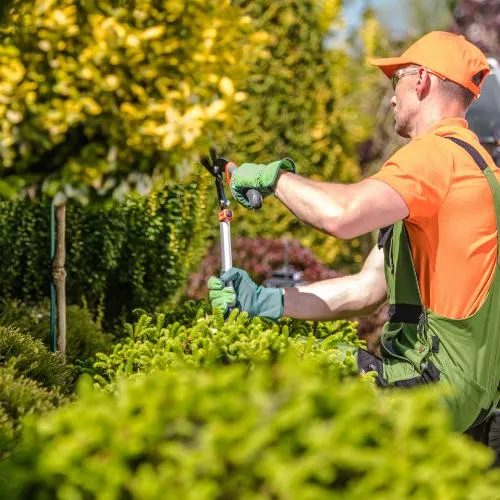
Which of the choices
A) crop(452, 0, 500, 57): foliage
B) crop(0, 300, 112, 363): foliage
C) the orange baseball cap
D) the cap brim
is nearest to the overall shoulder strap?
the orange baseball cap

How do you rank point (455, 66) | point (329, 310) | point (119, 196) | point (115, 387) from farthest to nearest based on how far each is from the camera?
1. point (329, 310)
2. point (455, 66)
3. point (119, 196)
4. point (115, 387)

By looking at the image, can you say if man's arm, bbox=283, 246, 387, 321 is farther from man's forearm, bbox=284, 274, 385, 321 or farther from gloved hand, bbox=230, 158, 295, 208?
gloved hand, bbox=230, 158, 295, 208

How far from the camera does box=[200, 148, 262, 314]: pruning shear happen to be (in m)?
2.73

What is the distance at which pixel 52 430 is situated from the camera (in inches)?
58.9

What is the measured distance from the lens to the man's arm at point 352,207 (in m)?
2.41

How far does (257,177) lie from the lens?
2.71m

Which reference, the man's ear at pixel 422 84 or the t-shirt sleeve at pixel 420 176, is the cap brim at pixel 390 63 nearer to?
the man's ear at pixel 422 84

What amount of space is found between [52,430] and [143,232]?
9.31 ft

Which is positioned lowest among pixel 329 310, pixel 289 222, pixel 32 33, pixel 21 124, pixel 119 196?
pixel 289 222

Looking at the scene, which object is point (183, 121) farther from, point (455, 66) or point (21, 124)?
point (455, 66)

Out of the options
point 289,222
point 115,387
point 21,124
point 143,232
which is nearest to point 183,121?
point 21,124

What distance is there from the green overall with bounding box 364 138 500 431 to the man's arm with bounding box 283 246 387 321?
1.40ft

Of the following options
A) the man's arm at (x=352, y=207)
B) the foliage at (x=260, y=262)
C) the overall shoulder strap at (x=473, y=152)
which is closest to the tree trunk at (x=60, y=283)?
the man's arm at (x=352, y=207)

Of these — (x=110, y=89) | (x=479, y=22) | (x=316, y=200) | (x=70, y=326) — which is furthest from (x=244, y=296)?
(x=479, y=22)
